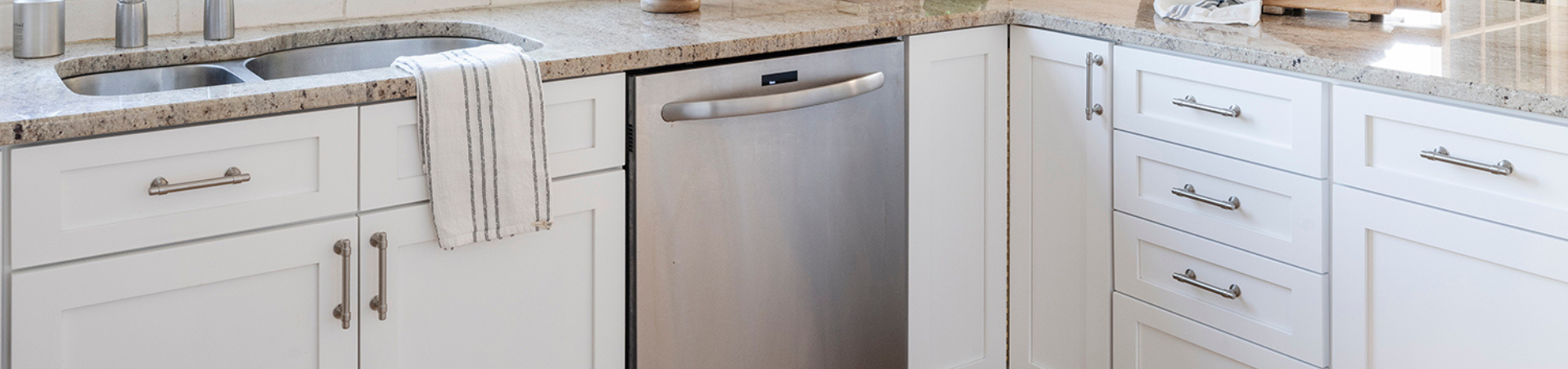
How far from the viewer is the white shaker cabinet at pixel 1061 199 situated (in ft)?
7.25

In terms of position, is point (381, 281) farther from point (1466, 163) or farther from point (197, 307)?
point (1466, 163)

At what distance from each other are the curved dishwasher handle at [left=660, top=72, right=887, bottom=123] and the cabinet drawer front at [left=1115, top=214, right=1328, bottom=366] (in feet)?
1.68

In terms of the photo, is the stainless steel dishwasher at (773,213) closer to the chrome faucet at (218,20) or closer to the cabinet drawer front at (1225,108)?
the cabinet drawer front at (1225,108)

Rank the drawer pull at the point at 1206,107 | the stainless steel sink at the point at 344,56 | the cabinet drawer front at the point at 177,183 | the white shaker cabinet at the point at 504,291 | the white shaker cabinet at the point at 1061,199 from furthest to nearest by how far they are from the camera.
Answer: the white shaker cabinet at the point at 1061,199 → the stainless steel sink at the point at 344,56 → the drawer pull at the point at 1206,107 → the white shaker cabinet at the point at 504,291 → the cabinet drawer front at the point at 177,183

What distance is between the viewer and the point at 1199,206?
2.08 meters

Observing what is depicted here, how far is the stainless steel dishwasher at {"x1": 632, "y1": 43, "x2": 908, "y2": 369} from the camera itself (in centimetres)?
194

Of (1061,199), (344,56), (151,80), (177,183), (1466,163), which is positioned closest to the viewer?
(177,183)

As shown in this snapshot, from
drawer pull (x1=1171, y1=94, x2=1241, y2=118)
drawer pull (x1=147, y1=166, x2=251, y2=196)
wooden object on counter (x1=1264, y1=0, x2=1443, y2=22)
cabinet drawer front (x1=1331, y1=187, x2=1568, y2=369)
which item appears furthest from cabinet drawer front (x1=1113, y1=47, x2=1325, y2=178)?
drawer pull (x1=147, y1=166, x2=251, y2=196)

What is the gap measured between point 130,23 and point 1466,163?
1.86 m

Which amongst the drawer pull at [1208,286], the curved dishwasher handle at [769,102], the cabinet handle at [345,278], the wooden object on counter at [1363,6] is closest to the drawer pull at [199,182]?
the cabinet handle at [345,278]

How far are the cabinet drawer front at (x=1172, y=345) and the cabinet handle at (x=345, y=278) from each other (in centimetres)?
127

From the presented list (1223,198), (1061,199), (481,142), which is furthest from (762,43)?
(1223,198)

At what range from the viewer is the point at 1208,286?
209cm

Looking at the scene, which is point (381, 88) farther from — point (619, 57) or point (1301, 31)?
point (1301, 31)
